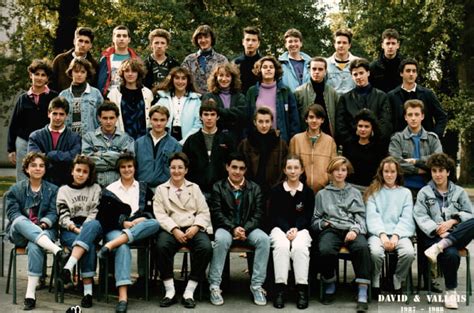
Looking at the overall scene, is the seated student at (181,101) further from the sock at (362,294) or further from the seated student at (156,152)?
the sock at (362,294)

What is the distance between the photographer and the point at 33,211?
7559 mm

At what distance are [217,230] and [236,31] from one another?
17250 mm

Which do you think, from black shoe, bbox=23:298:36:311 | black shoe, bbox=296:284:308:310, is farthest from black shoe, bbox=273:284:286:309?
black shoe, bbox=23:298:36:311

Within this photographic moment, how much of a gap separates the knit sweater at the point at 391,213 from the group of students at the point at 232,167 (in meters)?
0.01

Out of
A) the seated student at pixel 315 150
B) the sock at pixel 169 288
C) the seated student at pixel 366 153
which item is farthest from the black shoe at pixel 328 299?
the sock at pixel 169 288

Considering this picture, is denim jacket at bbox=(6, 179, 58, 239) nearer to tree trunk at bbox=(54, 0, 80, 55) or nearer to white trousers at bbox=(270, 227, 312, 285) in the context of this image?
white trousers at bbox=(270, 227, 312, 285)

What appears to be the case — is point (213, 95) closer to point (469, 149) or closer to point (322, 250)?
point (322, 250)

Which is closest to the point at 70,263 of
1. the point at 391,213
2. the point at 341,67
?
the point at 391,213

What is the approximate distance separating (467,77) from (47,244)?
2102 cm

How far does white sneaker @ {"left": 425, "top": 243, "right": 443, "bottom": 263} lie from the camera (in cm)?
734

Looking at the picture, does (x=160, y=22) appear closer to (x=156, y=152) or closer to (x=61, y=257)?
(x=156, y=152)

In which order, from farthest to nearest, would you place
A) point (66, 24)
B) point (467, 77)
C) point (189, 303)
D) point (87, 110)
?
point (467, 77) → point (66, 24) → point (87, 110) → point (189, 303)

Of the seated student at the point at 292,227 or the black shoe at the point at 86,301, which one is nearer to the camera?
the black shoe at the point at 86,301

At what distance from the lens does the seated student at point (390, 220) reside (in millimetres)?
7410
